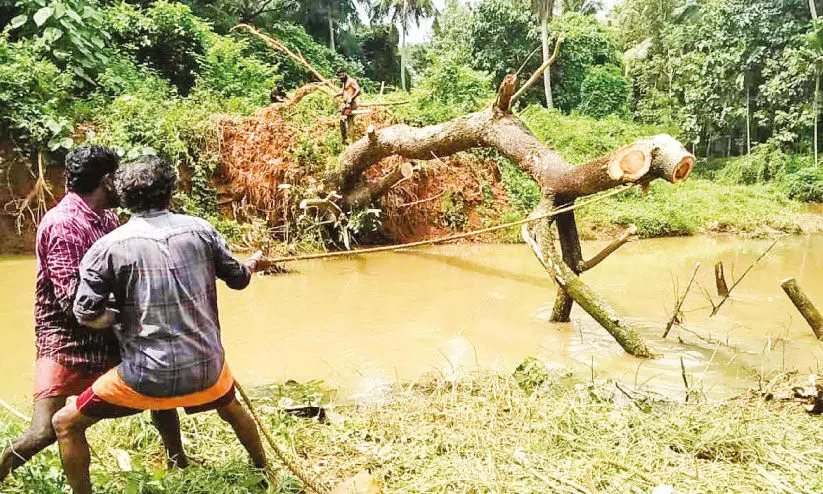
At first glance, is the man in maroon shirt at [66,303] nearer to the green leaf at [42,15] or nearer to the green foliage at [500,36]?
the green leaf at [42,15]

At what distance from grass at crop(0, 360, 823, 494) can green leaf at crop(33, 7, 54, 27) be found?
8.20m

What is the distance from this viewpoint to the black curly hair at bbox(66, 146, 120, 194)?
2479 millimetres

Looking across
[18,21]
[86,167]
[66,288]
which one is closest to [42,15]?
[18,21]

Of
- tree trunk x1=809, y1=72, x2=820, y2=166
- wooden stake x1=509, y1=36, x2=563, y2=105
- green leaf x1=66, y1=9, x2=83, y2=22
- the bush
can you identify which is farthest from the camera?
tree trunk x1=809, y1=72, x2=820, y2=166

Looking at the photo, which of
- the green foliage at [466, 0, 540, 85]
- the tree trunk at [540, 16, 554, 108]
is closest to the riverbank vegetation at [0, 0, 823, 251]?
the tree trunk at [540, 16, 554, 108]

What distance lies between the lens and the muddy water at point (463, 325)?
4668 mm

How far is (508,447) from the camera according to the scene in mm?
3014

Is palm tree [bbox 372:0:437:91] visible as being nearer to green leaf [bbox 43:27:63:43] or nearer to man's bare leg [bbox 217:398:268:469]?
green leaf [bbox 43:27:63:43]

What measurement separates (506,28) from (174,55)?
16.1 meters

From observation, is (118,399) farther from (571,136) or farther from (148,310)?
(571,136)

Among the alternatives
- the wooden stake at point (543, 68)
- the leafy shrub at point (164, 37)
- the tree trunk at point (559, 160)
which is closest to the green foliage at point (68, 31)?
the leafy shrub at point (164, 37)

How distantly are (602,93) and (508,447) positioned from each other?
23937 millimetres

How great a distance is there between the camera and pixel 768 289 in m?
7.29

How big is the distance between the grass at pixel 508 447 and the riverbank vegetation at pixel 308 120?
4813 mm
